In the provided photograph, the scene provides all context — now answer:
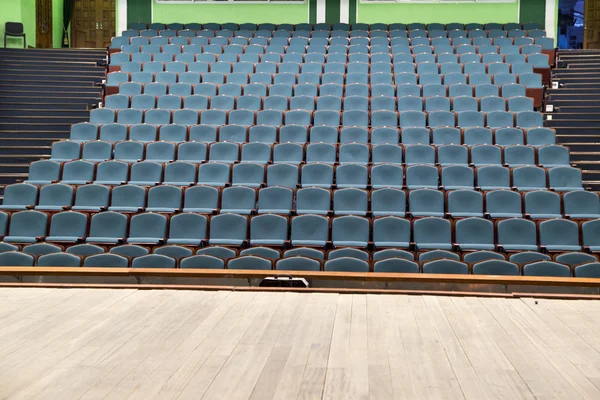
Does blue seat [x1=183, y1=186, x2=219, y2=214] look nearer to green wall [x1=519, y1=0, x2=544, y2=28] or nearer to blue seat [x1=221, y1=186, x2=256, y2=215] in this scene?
blue seat [x1=221, y1=186, x2=256, y2=215]

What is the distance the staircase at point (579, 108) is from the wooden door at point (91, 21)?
188 cm

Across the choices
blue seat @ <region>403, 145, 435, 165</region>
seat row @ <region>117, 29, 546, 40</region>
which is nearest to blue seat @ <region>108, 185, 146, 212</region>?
blue seat @ <region>403, 145, 435, 165</region>

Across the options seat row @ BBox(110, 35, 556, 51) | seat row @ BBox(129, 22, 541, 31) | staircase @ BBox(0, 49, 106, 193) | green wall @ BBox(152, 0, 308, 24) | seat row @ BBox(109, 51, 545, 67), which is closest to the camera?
staircase @ BBox(0, 49, 106, 193)

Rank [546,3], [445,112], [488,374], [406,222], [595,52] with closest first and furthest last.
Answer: [488,374] < [406,222] < [445,112] < [595,52] < [546,3]

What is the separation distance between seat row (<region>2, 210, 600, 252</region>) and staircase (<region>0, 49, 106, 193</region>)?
35cm

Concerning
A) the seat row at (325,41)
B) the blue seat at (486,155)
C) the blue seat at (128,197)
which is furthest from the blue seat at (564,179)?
the seat row at (325,41)

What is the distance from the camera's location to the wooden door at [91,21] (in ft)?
9.19

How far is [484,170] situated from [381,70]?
68 centimetres

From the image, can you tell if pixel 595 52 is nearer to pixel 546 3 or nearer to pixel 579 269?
pixel 546 3

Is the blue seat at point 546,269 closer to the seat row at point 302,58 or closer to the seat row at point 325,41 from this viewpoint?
the seat row at point 302,58

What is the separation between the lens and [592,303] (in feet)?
2.20

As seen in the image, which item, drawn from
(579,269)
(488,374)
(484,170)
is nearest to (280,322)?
(488,374)

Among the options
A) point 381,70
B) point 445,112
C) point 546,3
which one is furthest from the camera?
point 546,3

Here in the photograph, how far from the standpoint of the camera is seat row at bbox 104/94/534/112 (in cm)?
158
